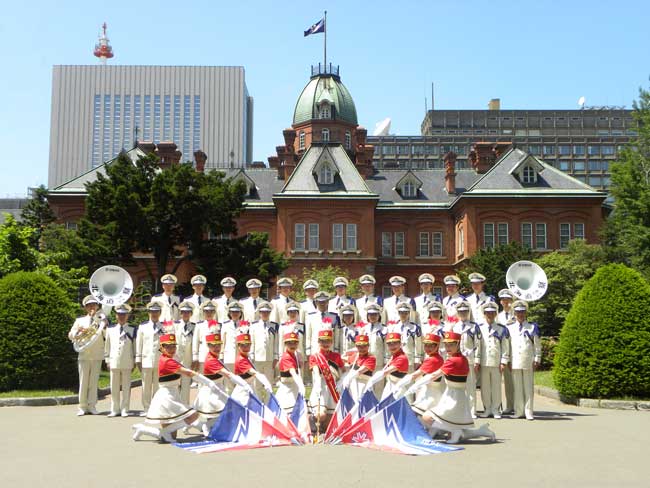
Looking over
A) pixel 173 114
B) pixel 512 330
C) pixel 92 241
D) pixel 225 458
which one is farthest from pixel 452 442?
pixel 173 114

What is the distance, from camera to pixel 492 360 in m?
13.3

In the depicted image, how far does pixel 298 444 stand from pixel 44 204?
52.2 m

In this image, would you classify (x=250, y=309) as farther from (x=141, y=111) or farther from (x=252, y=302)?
(x=141, y=111)

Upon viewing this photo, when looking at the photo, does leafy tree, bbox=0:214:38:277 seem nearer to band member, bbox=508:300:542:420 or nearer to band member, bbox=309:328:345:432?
band member, bbox=309:328:345:432

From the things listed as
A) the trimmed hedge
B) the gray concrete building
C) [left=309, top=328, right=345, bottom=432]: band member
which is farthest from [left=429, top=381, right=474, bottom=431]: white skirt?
the gray concrete building

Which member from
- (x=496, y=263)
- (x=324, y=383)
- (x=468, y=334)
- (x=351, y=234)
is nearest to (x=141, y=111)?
(x=351, y=234)

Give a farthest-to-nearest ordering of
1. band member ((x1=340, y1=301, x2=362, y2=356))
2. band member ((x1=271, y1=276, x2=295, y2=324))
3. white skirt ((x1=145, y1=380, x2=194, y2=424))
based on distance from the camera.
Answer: band member ((x1=271, y1=276, x2=295, y2=324))
band member ((x1=340, y1=301, x2=362, y2=356))
white skirt ((x1=145, y1=380, x2=194, y2=424))

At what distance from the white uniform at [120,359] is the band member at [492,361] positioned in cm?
667

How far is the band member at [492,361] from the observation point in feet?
43.4

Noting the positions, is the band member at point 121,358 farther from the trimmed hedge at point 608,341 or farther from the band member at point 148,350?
the trimmed hedge at point 608,341

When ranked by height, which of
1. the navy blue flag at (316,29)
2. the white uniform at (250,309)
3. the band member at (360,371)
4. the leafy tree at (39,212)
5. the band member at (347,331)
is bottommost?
the band member at (360,371)

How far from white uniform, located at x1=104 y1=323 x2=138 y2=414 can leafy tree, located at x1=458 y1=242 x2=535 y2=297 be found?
2564 centimetres

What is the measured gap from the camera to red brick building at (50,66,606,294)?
4841cm

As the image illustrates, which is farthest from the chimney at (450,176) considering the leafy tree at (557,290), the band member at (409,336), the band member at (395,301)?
the band member at (409,336)
